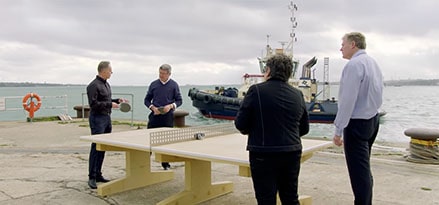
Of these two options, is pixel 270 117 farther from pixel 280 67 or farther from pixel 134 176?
pixel 134 176

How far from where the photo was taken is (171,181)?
5477 mm

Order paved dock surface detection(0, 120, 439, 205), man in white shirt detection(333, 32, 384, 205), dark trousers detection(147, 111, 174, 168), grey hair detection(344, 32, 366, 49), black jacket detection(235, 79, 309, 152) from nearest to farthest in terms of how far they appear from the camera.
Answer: black jacket detection(235, 79, 309, 152) < man in white shirt detection(333, 32, 384, 205) < grey hair detection(344, 32, 366, 49) < paved dock surface detection(0, 120, 439, 205) < dark trousers detection(147, 111, 174, 168)

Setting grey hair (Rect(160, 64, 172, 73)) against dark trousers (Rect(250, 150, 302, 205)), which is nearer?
dark trousers (Rect(250, 150, 302, 205))

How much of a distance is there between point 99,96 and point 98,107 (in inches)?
5.4

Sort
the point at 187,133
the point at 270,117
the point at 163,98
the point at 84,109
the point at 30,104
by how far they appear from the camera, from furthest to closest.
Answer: the point at 84,109
the point at 30,104
the point at 163,98
the point at 187,133
the point at 270,117

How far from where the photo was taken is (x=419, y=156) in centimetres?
648

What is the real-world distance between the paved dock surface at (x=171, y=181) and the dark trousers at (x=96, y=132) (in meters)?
0.22

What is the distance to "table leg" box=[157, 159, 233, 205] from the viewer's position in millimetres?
4316

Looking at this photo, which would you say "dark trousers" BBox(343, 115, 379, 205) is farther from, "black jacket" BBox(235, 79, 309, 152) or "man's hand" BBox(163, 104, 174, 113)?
"man's hand" BBox(163, 104, 174, 113)

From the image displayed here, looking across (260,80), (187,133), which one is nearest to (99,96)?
(187,133)

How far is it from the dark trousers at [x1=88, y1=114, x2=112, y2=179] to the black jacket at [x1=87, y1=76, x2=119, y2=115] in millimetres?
77

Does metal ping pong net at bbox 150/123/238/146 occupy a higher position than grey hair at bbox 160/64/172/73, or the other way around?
grey hair at bbox 160/64/172/73

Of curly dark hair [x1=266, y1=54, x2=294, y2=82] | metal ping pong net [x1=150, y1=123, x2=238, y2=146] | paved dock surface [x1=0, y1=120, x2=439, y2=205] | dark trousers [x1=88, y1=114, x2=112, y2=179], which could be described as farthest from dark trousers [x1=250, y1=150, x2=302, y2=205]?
dark trousers [x1=88, y1=114, x2=112, y2=179]

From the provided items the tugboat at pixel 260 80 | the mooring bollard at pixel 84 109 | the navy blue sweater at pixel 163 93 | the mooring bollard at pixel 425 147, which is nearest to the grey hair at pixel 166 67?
the navy blue sweater at pixel 163 93
